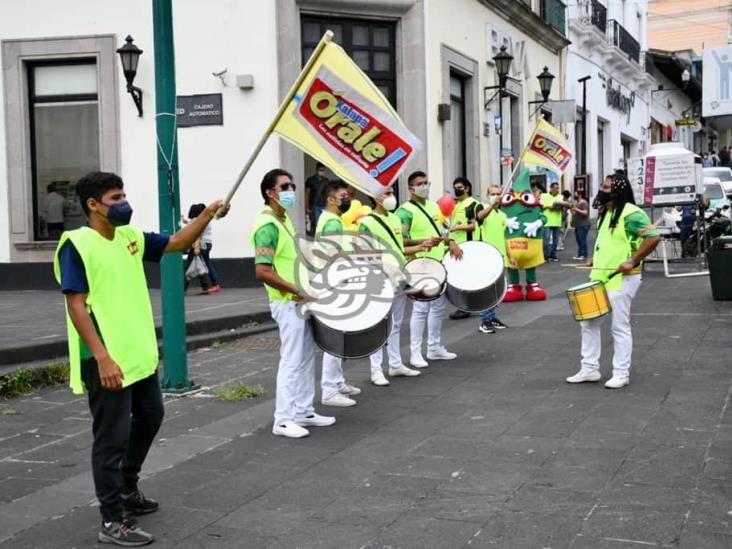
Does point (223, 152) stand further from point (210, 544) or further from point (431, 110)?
point (210, 544)

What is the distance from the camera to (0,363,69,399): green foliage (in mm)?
8180

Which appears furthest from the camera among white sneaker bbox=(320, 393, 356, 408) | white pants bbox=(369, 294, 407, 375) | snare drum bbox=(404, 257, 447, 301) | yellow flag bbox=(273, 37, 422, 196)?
snare drum bbox=(404, 257, 447, 301)

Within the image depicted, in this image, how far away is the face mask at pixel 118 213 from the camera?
14.8 feet

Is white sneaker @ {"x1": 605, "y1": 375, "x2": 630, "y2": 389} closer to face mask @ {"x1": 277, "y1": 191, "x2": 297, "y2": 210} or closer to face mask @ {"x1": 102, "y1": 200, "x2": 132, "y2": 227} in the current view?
face mask @ {"x1": 277, "y1": 191, "x2": 297, "y2": 210}

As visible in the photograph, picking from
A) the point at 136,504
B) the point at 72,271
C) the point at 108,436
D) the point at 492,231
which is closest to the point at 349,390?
the point at 136,504

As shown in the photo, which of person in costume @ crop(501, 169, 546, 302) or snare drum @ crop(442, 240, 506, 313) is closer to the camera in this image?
snare drum @ crop(442, 240, 506, 313)

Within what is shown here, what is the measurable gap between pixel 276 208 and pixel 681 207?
15.8 metres

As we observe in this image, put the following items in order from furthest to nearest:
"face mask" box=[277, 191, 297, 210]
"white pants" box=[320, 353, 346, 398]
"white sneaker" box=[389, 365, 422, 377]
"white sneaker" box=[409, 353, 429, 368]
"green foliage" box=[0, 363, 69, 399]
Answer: "white sneaker" box=[409, 353, 429, 368] < "white sneaker" box=[389, 365, 422, 377] < "green foliage" box=[0, 363, 69, 399] < "white pants" box=[320, 353, 346, 398] < "face mask" box=[277, 191, 297, 210]

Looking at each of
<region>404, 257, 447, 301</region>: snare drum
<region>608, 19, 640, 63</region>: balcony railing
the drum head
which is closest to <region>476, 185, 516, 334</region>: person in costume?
the drum head

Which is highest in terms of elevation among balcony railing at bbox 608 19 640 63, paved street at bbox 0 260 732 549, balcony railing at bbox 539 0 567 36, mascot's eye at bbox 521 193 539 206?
balcony railing at bbox 608 19 640 63

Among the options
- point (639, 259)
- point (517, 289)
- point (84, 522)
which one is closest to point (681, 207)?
point (517, 289)

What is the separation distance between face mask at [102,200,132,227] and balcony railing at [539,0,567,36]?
23043mm

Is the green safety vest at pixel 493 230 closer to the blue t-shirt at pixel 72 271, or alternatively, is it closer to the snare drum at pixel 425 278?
the snare drum at pixel 425 278

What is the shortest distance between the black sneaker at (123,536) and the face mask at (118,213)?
57.0 inches
